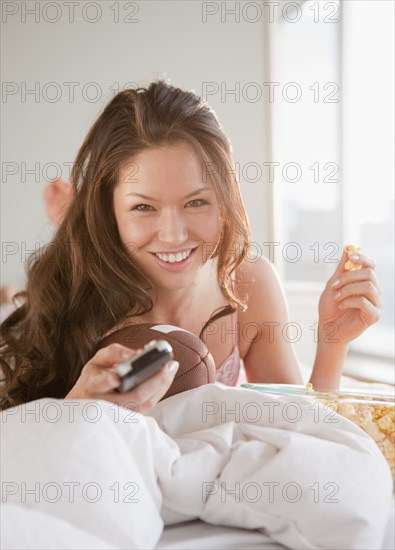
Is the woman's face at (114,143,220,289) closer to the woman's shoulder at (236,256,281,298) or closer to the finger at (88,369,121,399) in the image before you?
the woman's shoulder at (236,256,281,298)

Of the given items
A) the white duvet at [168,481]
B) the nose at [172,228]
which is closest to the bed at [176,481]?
the white duvet at [168,481]

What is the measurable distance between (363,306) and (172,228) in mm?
474

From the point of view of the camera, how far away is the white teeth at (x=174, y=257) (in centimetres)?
156

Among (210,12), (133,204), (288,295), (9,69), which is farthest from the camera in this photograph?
(288,295)

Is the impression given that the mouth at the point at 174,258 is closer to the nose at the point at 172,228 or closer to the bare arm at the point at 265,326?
the nose at the point at 172,228

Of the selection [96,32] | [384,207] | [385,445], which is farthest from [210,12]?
[385,445]

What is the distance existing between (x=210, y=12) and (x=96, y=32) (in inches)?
22.5

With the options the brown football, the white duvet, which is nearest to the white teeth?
the brown football

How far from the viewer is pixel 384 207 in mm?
3141

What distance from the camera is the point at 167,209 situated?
1485mm

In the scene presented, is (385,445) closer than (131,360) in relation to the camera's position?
No

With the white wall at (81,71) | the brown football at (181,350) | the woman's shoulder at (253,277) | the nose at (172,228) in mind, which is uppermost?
the white wall at (81,71)

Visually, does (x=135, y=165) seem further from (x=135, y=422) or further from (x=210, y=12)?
(x=210, y=12)

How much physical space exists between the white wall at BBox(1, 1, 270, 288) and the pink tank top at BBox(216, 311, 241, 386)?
1.28 m
